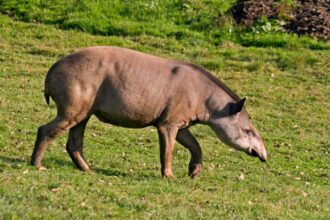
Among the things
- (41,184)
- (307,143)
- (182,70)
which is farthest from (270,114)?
(41,184)

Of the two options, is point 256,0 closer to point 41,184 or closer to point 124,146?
point 124,146

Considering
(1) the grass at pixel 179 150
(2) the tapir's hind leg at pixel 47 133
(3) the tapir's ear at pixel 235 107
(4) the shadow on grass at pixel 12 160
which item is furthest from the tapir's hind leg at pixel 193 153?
(4) the shadow on grass at pixel 12 160

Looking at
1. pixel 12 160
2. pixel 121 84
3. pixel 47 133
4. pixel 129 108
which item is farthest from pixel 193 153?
pixel 12 160

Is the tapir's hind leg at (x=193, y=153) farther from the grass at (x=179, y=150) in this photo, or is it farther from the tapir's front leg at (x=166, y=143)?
the tapir's front leg at (x=166, y=143)

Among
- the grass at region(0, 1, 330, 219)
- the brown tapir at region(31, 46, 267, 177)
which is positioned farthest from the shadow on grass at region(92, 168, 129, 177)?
the brown tapir at region(31, 46, 267, 177)

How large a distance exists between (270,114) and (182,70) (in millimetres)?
6283

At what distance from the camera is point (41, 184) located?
28.6ft

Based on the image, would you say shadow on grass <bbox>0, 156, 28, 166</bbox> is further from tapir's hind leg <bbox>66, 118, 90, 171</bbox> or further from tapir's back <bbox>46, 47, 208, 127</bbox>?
tapir's back <bbox>46, 47, 208, 127</bbox>

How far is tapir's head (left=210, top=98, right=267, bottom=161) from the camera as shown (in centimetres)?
1159

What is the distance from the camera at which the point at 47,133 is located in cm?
1076

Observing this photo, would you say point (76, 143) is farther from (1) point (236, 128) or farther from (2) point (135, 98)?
(1) point (236, 128)

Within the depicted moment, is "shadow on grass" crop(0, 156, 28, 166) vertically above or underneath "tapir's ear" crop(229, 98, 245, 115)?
underneath

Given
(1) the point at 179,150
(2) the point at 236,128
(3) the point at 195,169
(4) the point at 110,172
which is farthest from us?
(1) the point at 179,150

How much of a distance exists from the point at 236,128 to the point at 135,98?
171 centimetres
